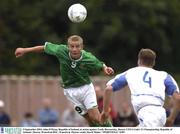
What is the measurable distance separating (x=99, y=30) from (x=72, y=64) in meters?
24.6

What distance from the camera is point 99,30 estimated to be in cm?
4006

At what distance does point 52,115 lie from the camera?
1003 inches

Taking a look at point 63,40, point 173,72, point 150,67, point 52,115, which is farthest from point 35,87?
point 150,67

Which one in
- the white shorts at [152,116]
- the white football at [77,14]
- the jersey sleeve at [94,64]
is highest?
the white football at [77,14]

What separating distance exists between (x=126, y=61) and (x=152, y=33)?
171 cm

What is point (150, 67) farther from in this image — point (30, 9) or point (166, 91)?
point (30, 9)

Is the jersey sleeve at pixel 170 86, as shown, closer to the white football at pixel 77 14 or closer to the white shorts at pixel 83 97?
the white shorts at pixel 83 97

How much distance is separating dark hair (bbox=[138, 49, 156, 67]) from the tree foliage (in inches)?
932

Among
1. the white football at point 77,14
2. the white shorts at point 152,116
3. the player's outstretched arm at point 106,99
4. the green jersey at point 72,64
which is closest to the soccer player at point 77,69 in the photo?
the green jersey at point 72,64

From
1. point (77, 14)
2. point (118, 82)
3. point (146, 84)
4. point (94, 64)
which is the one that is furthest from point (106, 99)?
point (77, 14)

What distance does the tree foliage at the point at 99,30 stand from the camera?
1523 inches

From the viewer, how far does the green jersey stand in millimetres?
15523

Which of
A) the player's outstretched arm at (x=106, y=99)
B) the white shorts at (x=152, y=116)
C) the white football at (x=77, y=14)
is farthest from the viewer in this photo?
the white football at (x=77, y=14)

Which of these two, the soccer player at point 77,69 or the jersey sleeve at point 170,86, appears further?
the soccer player at point 77,69
